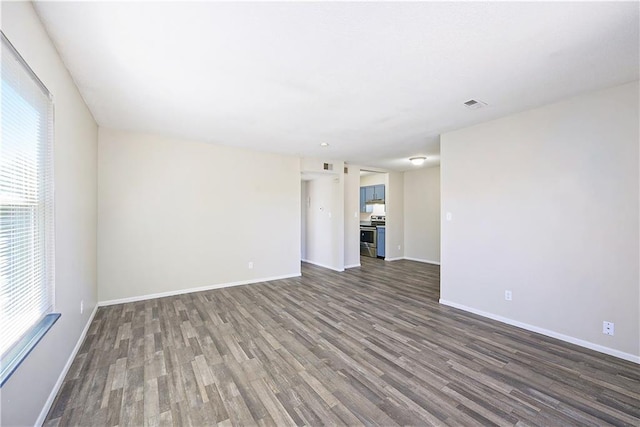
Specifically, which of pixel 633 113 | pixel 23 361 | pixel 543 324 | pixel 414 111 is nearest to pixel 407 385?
pixel 543 324

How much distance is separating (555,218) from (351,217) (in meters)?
4.00

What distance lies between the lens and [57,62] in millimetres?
1974

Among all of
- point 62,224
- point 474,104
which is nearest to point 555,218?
point 474,104

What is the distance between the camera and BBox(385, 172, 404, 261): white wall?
7.25 metres

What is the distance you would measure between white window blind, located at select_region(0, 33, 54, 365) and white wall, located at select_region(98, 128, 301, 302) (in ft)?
7.00

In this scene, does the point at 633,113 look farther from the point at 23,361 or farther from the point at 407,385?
the point at 23,361

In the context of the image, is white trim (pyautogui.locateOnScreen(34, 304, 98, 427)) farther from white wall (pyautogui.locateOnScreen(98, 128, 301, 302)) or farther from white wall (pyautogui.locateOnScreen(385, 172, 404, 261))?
white wall (pyautogui.locateOnScreen(385, 172, 404, 261))

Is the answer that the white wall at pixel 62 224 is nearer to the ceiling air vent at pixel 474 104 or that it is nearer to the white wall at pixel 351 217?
the ceiling air vent at pixel 474 104

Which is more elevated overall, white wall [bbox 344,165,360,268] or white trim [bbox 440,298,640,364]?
white wall [bbox 344,165,360,268]

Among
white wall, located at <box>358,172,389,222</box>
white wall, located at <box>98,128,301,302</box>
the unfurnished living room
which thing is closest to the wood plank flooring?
the unfurnished living room

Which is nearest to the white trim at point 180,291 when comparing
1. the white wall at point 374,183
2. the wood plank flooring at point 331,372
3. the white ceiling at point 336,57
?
the wood plank flooring at point 331,372

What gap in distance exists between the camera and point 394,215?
7367 mm

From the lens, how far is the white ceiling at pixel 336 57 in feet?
5.10

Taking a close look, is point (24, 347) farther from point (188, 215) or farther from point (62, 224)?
point (188, 215)
